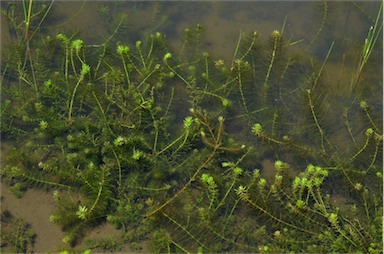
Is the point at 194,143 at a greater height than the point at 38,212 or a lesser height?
greater

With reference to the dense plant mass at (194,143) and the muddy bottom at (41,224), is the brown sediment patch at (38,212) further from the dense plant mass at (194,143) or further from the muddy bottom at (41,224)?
the dense plant mass at (194,143)

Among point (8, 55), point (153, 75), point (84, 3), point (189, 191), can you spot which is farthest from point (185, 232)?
point (84, 3)

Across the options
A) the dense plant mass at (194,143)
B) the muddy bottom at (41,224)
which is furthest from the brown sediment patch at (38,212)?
the dense plant mass at (194,143)

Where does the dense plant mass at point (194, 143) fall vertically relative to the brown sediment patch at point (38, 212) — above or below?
above

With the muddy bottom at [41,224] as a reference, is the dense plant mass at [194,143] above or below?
above

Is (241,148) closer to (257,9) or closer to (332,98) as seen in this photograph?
(332,98)

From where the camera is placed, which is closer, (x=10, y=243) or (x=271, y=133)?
(x=10, y=243)

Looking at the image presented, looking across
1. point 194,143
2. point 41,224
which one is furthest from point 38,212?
point 194,143

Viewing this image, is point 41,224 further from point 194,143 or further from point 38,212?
point 194,143
